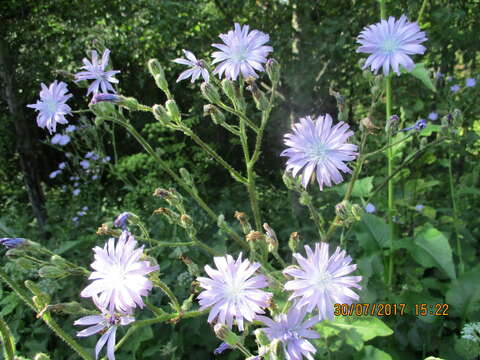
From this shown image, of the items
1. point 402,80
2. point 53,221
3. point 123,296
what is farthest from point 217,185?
point 123,296

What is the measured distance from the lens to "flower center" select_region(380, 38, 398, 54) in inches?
60.9

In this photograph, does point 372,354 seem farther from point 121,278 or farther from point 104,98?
point 104,98

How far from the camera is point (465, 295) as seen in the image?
2.16m

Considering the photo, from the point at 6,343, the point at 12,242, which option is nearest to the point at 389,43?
the point at 12,242

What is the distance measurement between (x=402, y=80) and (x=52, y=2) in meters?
3.53

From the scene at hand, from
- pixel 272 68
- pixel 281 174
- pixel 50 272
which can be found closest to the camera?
pixel 50 272

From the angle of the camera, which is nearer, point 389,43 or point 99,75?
point 389,43

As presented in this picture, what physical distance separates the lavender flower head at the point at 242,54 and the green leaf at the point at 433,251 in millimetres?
1223

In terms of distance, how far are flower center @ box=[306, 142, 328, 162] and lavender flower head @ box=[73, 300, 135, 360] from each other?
0.70 m

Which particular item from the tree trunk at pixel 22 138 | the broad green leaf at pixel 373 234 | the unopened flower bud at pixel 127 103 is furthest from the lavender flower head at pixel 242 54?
the tree trunk at pixel 22 138

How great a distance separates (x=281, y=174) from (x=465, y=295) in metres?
2.41

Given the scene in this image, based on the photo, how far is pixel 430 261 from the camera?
7.04ft

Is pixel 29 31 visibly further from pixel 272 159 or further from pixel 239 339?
pixel 239 339

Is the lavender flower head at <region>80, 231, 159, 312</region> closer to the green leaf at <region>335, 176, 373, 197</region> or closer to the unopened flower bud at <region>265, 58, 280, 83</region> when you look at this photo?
the unopened flower bud at <region>265, 58, 280, 83</region>
